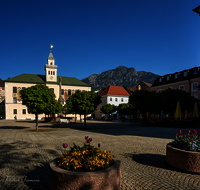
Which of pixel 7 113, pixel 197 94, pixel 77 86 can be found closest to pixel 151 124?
pixel 197 94

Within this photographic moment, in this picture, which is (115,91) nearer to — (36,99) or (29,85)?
(29,85)

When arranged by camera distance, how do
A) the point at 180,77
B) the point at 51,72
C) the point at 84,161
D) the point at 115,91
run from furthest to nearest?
the point at 115,91
the point at 51,72
the point at 180,77
the point at 84,161

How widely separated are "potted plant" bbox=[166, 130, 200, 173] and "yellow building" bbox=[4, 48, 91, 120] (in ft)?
165

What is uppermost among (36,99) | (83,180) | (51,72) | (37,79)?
(51,72)

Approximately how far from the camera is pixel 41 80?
59062 millimetres

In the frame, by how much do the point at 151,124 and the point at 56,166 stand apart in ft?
73.3

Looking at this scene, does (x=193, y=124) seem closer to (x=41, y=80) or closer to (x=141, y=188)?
(x=141, y=188)

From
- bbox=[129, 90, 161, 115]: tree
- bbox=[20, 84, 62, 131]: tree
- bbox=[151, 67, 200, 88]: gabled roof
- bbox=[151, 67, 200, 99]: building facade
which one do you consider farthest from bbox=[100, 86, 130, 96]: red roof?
bbox=[20, 84, 62, 131]: tree

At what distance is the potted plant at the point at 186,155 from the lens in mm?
4715

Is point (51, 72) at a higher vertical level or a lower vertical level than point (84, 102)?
higher

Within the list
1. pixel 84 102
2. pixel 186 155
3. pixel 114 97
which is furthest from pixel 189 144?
pixel 114 97

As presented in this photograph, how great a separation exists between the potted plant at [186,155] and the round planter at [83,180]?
2.69m

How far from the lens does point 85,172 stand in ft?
10.3

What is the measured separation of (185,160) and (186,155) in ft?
0.52
